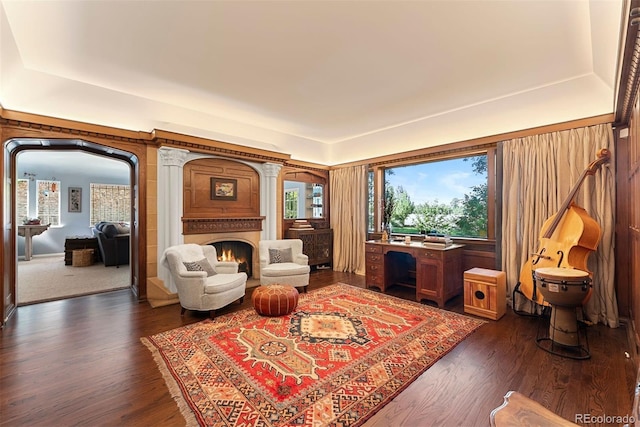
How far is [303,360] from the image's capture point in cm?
241

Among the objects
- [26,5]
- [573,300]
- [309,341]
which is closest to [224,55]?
A: [26,5]

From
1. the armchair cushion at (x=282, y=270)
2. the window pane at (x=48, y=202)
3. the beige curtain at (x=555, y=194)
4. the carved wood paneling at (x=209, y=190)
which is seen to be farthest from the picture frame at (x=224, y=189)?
the window pane at (x=48, y=202)

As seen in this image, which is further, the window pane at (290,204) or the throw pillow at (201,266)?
the window pane at (290,204)

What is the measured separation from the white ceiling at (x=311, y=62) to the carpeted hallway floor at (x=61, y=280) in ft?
9.24

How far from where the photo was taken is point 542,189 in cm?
353

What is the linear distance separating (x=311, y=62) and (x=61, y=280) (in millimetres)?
6137

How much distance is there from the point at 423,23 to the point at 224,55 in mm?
1950

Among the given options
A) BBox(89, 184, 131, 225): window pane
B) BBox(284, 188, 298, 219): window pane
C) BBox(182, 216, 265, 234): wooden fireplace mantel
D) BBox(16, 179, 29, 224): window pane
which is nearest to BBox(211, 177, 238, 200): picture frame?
BBox(182, 216, 265, 234): wooden fireplace mantel

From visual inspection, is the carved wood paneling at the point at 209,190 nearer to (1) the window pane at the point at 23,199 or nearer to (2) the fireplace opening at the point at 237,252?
(2) the fireplace opening at the point at 237,252

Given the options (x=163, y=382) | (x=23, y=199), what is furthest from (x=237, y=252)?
(x=23, y=199)

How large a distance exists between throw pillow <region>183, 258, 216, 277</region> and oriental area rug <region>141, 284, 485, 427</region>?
704mm

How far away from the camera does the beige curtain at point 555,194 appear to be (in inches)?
124

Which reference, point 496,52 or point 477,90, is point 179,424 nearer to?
point 496,52

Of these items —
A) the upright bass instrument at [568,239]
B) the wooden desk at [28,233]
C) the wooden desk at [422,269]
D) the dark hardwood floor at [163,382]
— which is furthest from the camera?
the wooden desk at [28,233]
